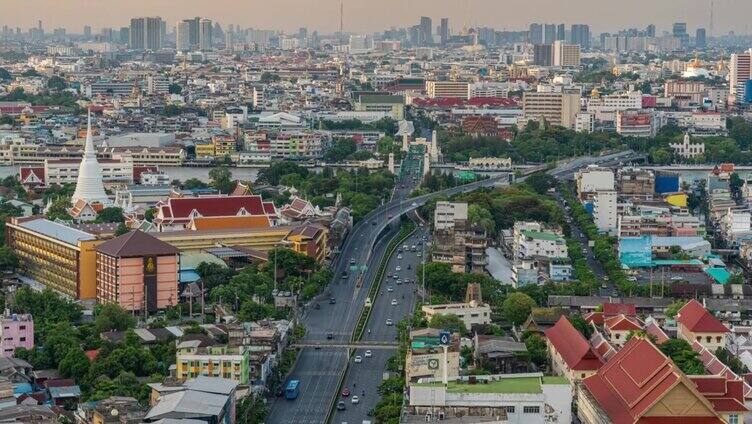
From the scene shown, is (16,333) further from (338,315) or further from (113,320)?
(338,315)

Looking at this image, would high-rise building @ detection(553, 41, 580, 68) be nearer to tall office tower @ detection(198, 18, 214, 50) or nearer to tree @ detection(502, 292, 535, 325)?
tall office tower @ detection(198, 18, 214, 50)

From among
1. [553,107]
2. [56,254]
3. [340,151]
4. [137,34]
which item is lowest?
[56,254]

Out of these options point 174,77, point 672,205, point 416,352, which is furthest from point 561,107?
point 416,352

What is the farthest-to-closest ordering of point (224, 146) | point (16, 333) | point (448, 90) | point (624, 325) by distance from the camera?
point (448, 90)
point (224, 146)
point (624, 325)
point (16, 333)

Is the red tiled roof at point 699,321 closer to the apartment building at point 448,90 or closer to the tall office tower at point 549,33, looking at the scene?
the apartment building at point 448,90

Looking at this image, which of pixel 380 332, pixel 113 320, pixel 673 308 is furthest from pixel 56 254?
pixel 673 308

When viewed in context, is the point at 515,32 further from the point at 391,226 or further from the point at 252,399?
the point at 252,399

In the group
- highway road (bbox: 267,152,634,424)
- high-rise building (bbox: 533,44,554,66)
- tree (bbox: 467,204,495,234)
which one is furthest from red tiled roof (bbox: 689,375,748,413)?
high-rise building (bbox: 533,44,554,66)
